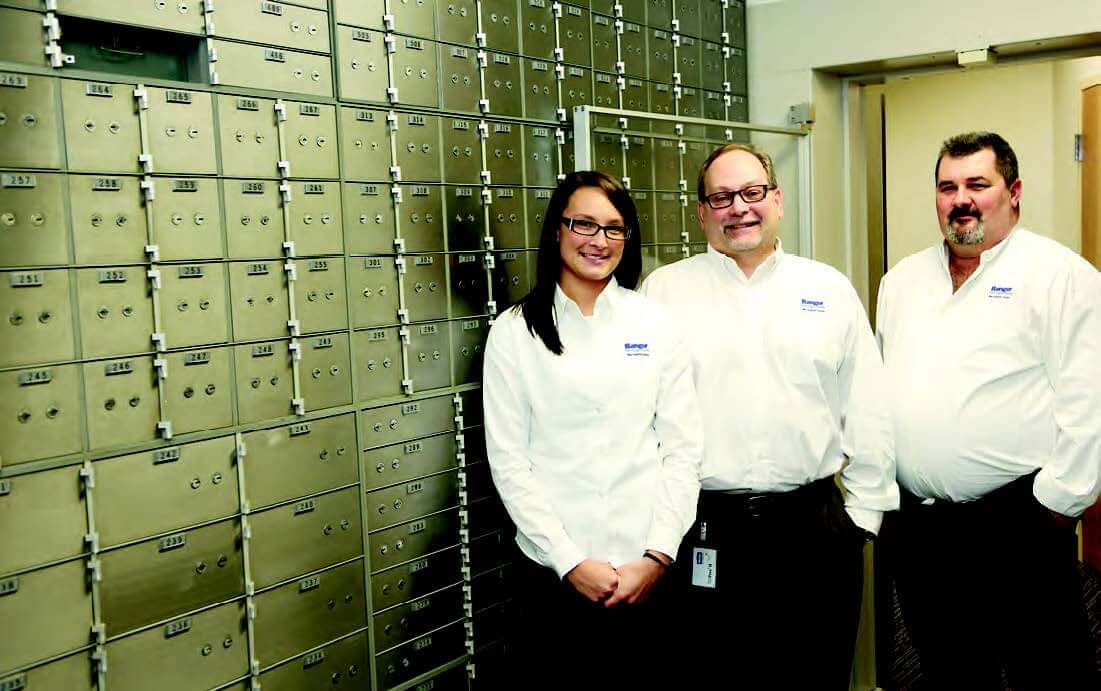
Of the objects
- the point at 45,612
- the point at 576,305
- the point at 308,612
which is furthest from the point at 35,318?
the point at 576,305

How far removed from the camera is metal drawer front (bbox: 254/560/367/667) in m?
2.13

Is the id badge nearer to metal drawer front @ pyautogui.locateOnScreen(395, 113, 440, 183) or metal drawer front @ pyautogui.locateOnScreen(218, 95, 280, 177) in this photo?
metal drawer front @ pyautogui.locateOnScreen(395, 113, 440, 183)

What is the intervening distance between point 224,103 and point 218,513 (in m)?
0.88

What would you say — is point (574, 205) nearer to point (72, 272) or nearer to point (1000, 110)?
point (72, 272)

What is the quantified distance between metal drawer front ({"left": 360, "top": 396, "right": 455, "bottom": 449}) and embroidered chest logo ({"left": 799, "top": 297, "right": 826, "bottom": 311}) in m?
0.94

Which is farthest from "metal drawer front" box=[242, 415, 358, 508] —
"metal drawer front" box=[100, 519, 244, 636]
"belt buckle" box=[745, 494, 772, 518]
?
"belt buckle" box=[745, 494, 772, 518]

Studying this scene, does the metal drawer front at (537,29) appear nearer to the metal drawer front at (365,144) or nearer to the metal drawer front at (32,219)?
the metal drawer front at (365,144)

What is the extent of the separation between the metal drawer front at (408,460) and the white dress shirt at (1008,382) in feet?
3.84

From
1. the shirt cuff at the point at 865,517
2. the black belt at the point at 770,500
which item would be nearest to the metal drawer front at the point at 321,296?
the black belt at the point at 770,500

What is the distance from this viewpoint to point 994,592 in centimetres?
232

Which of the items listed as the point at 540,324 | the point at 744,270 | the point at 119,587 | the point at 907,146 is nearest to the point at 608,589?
the point at 540,324

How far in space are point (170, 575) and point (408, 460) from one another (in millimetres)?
653

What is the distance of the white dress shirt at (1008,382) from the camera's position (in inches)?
86.5

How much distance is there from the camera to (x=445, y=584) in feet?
8.27
